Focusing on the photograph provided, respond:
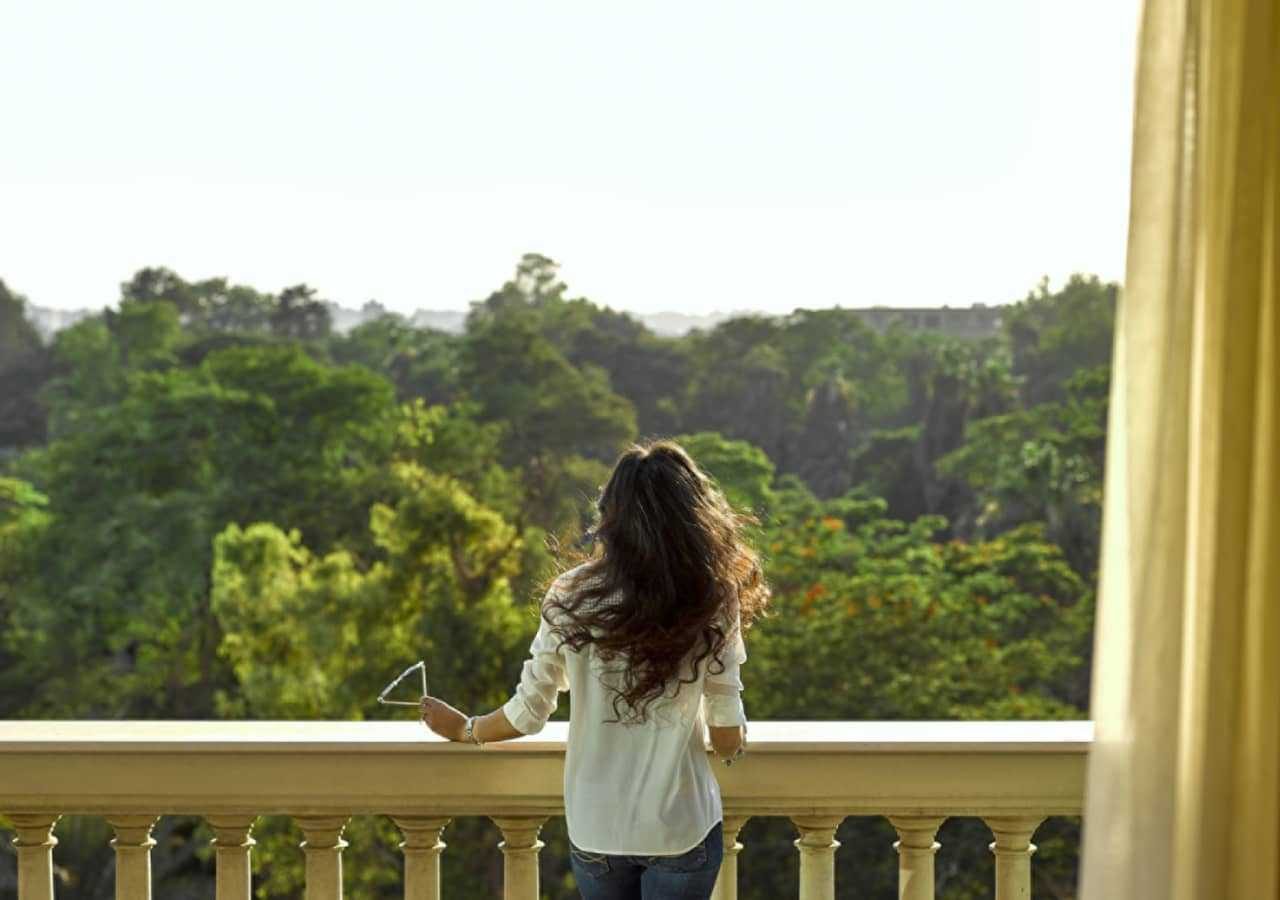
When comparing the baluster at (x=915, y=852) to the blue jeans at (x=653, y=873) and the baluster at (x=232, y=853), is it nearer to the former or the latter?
the blue jeans at (x=653, y=873)

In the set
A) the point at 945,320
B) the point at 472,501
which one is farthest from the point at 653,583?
the point at 945,320

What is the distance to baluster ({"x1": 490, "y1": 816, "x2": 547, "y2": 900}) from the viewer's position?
187 cm

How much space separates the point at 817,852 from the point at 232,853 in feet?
2.35

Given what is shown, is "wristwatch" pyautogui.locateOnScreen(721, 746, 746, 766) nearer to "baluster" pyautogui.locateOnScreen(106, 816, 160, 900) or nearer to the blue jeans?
the blue jeans

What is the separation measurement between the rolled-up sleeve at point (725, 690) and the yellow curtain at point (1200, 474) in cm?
40

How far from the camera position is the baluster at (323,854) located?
1870 millimetres

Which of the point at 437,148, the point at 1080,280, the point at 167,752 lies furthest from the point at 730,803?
the point at 437,148

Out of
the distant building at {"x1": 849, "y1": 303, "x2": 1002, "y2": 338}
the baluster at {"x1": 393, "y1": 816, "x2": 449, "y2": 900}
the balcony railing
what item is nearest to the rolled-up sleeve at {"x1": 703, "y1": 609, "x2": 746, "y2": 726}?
the balcony railing

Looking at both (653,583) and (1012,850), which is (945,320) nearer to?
(1012,850)

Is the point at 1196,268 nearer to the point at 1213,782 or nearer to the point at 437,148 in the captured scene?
the point at 1213,782

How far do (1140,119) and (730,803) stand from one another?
0.91 meters

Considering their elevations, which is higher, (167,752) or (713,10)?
(713,10)

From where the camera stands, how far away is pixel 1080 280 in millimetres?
19297

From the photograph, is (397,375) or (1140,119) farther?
(397,375)
